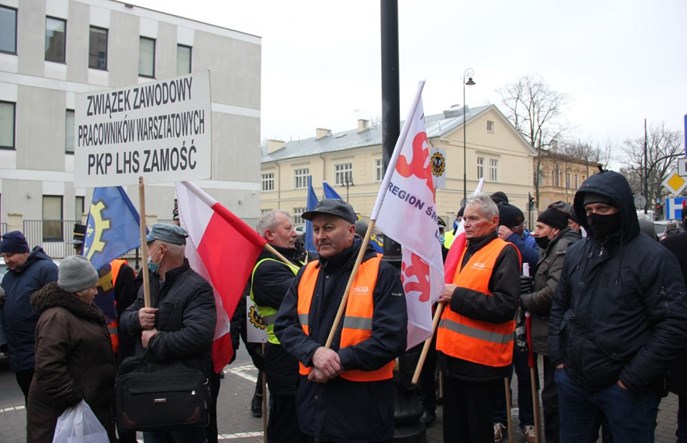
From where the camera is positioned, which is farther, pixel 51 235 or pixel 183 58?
pixel 183 58

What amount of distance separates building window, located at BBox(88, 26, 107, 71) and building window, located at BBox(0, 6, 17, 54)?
3.33 meters

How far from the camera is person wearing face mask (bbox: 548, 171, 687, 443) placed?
10.1ft

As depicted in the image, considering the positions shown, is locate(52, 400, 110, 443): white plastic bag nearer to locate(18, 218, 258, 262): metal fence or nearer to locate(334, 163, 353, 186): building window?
locate(18, 218, 258, 262): metal fence

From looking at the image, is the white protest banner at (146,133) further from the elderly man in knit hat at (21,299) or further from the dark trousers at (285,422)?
the dark trousers at (285,422)

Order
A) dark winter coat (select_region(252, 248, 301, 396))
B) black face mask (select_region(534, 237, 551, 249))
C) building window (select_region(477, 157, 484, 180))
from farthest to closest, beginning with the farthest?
building window (select_region(477, 157, 484, 180)), black face mask (select_region(534, 237, 551, 249)), dark winter coat (select_region(252, 248, 301, 396))

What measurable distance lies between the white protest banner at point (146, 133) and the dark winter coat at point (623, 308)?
256 cm

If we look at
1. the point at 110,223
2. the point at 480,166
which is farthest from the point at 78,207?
the point at 480,166

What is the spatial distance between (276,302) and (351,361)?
4.49 ft

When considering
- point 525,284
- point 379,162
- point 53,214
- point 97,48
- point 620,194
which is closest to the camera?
point 620,194

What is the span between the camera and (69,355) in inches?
150

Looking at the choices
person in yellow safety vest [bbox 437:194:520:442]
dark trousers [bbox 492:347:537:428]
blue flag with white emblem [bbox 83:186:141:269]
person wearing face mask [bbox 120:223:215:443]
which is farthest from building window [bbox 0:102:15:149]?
person in yellow safety vest [bbox 437:194:520:442]

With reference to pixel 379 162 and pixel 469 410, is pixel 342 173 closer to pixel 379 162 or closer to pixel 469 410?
pixel 379 162

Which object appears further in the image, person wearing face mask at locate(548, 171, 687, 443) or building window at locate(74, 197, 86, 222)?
building window at locate(74, 197, 86, 222)

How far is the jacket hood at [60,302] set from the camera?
3865 mm
